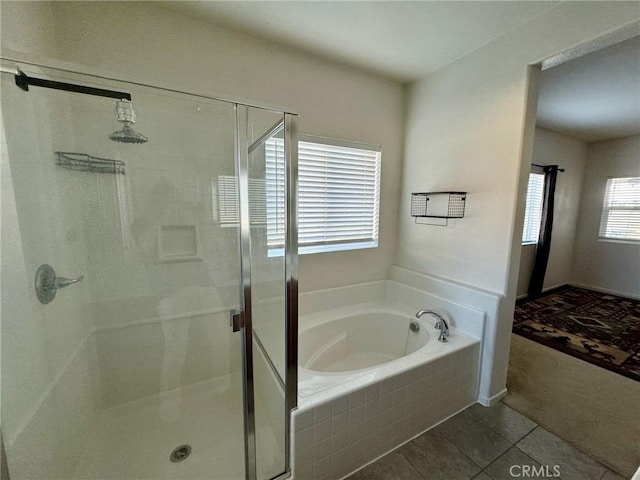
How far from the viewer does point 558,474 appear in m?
1.36

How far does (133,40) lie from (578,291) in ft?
20.7

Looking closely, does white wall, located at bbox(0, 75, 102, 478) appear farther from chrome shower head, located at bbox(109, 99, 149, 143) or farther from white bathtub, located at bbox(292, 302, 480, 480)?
white bathtub, located at bbox(292, 302, 480, 480)

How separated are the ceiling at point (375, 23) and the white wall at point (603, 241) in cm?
396

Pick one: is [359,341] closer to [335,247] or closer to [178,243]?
[335,247]

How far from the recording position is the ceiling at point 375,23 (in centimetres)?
146

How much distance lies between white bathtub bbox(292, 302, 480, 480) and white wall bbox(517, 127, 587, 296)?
282 centimetres

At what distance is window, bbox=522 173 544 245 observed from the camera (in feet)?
12.1

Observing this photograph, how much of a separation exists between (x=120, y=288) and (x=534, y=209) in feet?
16.2

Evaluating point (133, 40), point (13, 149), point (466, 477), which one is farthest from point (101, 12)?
point (466, 477)

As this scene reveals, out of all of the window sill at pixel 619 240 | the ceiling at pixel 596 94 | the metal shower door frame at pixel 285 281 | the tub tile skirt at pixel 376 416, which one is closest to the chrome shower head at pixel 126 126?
the metal shower door frame at pixel 285 281

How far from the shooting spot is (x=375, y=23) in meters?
1.59

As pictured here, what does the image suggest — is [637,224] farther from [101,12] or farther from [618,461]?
[101,12]

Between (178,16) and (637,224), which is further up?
A: (178,16)

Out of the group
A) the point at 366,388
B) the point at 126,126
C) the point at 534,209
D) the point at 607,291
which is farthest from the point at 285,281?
the point at 607,291
